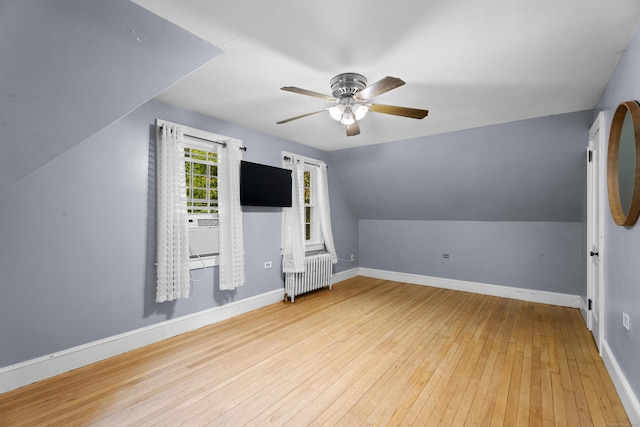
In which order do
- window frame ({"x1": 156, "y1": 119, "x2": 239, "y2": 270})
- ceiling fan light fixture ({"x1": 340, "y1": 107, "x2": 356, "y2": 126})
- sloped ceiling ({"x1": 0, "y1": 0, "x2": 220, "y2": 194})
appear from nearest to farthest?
sloped ceiling ({"x1": 0, "y1": 0, "x2": 220, "y2": 194}), ceiling fan light fixture ({"x1": 340, "y1": 107, "x2": 356, "y2": 126}), window frame ({"x1": 156, "y1": 119, "x2": 239, "y2": 270})

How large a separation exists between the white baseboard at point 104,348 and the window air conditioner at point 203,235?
2.49 ft

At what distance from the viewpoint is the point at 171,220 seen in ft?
10.1

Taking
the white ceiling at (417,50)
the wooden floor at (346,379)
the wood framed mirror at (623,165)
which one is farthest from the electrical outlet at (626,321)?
the white ceiling at (417,50)

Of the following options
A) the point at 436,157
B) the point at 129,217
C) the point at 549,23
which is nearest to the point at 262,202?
the point at 129,217

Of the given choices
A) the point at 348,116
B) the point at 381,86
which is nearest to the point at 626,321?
the point at 381,86

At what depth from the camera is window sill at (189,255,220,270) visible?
3.40 meters

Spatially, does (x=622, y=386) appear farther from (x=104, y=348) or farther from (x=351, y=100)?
(x=104, y=348)

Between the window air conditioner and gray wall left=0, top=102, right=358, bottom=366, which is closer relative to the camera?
gray wall left=0, top=102, right=358, bottom=366

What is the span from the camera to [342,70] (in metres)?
2.39

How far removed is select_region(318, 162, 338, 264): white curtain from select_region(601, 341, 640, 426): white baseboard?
3.63m

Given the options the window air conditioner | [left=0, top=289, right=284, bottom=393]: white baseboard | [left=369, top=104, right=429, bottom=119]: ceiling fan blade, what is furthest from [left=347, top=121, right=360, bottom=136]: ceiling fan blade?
[left=0, top=289, right=284, bottom=393]: white baseboard

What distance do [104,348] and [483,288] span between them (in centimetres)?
549

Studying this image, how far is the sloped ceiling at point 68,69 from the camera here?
1.28m

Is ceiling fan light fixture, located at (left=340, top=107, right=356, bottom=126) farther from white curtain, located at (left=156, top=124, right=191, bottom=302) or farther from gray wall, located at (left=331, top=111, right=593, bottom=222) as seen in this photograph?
gray wall, located at (left=331, top=111, right=593, bottom=222)
